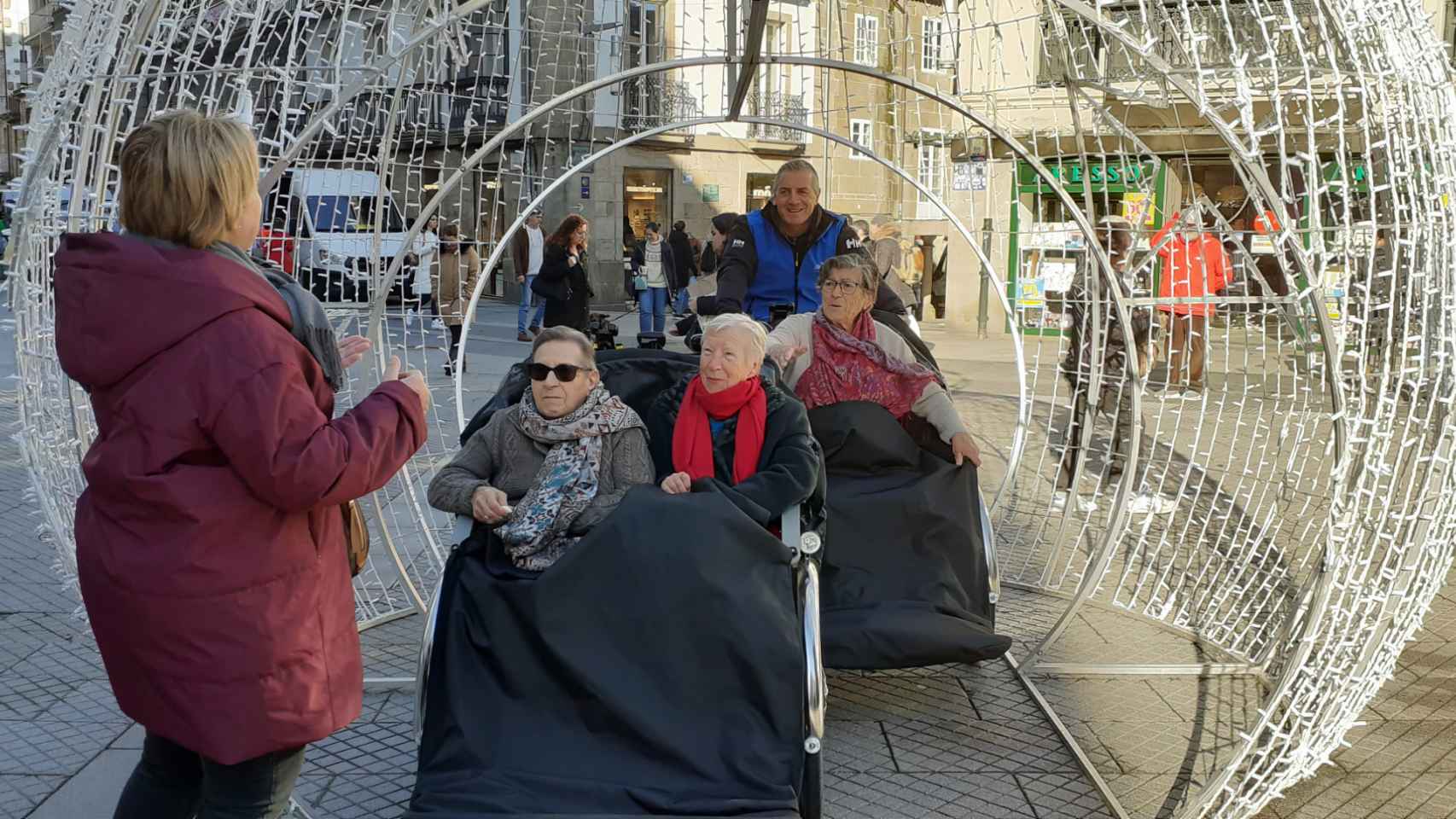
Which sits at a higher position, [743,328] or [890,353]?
[743,328]

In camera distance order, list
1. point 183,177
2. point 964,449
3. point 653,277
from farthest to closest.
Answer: point 653,277, point 964,449, point 183,177

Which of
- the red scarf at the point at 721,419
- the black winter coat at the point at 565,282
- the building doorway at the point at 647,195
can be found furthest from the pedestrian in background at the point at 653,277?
the red scarf at the point at 721,419

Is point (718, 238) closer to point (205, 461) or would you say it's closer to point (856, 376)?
point (856, 376)

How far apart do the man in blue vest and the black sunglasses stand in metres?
1.87

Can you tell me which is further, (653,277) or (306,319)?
(653,277)

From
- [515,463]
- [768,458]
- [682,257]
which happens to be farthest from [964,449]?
[682,257]

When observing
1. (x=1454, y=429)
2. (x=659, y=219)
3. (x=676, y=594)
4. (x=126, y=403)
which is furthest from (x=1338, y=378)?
(x=659, y=219)

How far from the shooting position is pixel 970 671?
4.50m

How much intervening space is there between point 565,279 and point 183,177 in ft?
31.2

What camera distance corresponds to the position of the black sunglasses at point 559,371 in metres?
3.43

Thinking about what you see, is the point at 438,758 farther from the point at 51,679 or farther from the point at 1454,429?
the point at 1454,429

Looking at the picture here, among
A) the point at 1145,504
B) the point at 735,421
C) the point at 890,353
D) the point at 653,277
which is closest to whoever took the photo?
the point at 735,421

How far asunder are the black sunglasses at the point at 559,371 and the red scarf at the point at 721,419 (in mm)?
436

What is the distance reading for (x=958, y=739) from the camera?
12.7 ft
